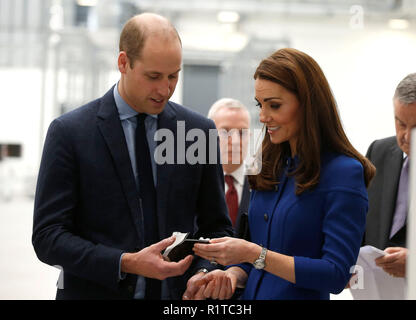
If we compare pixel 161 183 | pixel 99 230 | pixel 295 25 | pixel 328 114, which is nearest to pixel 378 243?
pixel 328 114

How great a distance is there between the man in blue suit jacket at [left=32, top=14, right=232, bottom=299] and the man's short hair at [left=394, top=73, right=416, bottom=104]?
2.45ft

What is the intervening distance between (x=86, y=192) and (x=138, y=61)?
41 centimetres

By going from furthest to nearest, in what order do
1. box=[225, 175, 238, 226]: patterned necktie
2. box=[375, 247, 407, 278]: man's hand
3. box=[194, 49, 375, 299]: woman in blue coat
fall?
box=[225, 175, 238, 226]: patterned necktie → box=[375, 247, 407, 278]: man's hand → box=[194, 49, 375, 299]: woman in blue coat

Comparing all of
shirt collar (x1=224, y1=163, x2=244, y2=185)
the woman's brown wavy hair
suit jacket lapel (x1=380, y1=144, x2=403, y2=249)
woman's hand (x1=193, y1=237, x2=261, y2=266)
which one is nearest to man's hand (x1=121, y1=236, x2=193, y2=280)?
woman's hand (x1=193, y1=237, x2=261, y2=266)

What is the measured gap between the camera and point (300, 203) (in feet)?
4.53

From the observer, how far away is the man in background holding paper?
1.85 m

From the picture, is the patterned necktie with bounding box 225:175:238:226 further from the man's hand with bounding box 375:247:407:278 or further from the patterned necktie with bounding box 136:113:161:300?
the patterned necktie with bounding box 136:113:161:300

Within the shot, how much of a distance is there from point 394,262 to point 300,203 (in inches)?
22.8

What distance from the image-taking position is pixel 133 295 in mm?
1470

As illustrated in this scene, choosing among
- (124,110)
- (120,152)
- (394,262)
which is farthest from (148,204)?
(394,262)

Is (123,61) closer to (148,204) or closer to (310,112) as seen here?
(148,204)

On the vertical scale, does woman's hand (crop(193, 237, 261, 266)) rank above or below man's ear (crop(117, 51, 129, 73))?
below

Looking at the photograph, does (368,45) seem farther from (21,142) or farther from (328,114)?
(328,114)

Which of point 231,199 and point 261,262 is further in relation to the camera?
point 231,199
